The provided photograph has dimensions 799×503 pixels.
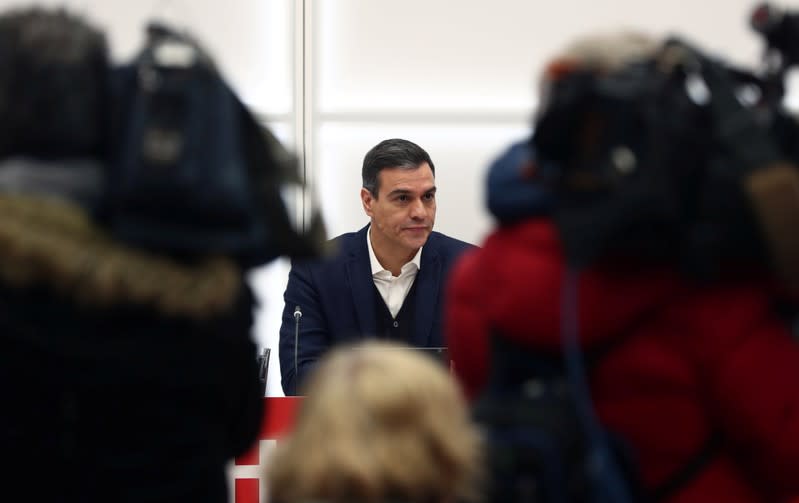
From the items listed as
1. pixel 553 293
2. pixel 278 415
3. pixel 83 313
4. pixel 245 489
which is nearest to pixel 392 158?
pixel 278 415

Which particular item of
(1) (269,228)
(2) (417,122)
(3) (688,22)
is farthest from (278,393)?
(1) (269,228)

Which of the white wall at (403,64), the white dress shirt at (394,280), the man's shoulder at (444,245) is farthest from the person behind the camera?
the white wall at (403,64)

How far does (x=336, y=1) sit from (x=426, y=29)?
19.3 inches

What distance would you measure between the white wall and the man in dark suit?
1.33 metres

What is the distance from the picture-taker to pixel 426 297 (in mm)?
3832

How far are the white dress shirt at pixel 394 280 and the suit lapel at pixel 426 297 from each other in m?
0.04

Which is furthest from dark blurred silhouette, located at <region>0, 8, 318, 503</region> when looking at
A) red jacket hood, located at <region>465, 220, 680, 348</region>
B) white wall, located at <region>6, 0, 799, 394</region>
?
white wall, located at <region>6, 0, 799, 394</region>

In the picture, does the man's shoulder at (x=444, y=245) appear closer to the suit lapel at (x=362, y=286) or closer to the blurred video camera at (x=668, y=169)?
the suit lapel at (x=362, y=286)

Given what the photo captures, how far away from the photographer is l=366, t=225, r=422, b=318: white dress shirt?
3.91 meters

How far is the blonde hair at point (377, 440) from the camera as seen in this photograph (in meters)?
1.53

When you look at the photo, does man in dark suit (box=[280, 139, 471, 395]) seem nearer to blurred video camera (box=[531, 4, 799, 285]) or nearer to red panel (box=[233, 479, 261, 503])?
red panel (box=[233, 479, 261, 503])

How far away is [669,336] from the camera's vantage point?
167cm

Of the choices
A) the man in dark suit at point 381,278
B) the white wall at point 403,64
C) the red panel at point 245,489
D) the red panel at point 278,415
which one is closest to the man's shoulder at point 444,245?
the man in dark suit at point 381,278

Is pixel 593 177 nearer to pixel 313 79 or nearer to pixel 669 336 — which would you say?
pixel 669 336
